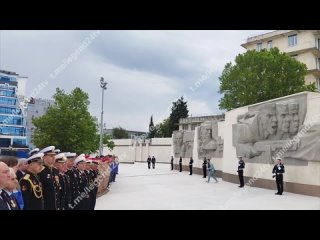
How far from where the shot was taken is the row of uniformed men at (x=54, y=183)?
4223mm

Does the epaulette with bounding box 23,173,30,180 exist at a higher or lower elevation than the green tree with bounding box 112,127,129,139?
lower

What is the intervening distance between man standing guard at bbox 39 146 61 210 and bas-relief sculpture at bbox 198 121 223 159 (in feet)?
54.5

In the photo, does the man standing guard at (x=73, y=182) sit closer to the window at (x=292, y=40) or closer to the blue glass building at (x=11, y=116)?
the window at (x=292, y=40)

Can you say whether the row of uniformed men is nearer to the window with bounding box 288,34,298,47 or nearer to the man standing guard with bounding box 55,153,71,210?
the man standing guard with bounding box 55,153,71,210

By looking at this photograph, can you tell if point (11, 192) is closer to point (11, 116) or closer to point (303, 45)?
point (303, 45)

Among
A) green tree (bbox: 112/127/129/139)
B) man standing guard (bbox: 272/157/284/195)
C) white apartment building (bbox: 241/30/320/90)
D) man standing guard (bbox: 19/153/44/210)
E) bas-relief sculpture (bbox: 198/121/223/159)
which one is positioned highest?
white apartment building (bbox: 241/30/320/90)

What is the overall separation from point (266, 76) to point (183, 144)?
426 inches

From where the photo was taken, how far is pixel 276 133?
13.5m

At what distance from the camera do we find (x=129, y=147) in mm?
55031

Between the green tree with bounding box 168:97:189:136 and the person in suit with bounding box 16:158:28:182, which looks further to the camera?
the green tree with bounding box 168:97:189:136

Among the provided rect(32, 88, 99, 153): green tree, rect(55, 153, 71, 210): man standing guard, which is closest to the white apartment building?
rect(32, 88, 99, 153): green tree

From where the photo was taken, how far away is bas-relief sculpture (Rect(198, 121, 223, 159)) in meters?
21.5
